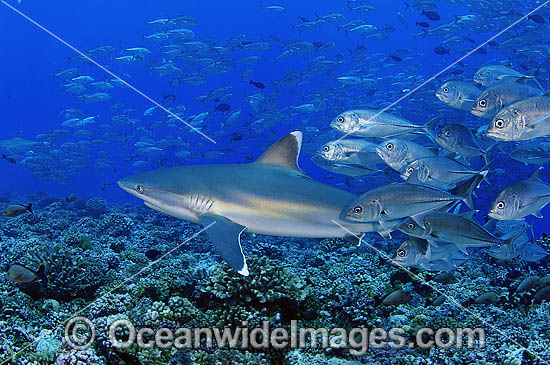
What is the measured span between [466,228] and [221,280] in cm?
291

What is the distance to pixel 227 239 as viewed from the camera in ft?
11.3

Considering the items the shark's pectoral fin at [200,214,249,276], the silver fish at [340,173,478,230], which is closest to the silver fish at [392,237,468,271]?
the silver fish at [340,173,478,230]

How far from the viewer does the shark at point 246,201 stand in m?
3.79

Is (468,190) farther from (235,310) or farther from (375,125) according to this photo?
(235,310)

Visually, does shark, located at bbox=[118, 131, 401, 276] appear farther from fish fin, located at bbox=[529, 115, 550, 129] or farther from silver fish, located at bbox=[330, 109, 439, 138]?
silver fish, located at bbox=[330, 109, 439, 138]

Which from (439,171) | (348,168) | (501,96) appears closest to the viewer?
(439,171)

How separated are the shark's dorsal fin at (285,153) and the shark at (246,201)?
0.40m

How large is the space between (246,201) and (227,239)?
53 cm

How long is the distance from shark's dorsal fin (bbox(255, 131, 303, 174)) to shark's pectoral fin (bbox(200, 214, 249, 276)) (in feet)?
3.34

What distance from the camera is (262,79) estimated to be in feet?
394

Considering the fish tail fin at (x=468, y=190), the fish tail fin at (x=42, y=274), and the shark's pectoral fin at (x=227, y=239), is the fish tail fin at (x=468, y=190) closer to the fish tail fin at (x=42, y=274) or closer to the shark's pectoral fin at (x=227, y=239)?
the shark's pectoral fin at (x=227, y=239)

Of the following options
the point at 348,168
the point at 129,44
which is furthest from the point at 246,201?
the point at 129,44

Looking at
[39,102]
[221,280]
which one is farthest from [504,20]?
[39,102]

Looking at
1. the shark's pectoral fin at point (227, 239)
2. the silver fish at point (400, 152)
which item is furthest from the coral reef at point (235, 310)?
the silver fish at point (400, 152)
